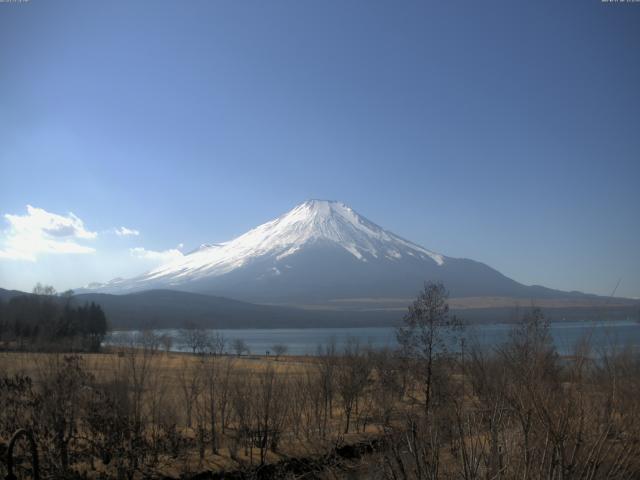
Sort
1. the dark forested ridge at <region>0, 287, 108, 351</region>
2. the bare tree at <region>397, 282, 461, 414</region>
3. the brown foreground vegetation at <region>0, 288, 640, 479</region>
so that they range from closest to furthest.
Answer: the brown foreground vegetation at <region>0, 288, 640, 479</region>
the dark forested ridge at <region>0, 287, 108, 351</region>
the bare tree at <region>397, 282, 461, 414</region>

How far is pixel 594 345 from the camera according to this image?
6.97m

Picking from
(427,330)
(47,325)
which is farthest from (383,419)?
(47,325)

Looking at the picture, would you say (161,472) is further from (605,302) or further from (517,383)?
(605,302)

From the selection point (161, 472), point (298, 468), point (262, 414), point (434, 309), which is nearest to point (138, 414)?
point (161, 472)

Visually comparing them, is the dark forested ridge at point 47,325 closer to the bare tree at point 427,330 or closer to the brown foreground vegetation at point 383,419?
the brown foreground vegetation at point 383,419

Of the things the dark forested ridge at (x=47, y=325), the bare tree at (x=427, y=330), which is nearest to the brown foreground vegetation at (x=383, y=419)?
the bare tree at (x=427, y=330)

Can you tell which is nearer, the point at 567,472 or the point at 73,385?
the point at 567,472

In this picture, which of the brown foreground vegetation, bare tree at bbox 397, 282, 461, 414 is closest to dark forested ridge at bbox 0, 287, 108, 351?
the brown foreground vegetation

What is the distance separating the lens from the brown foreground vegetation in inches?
208

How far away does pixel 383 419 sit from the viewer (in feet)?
55.5

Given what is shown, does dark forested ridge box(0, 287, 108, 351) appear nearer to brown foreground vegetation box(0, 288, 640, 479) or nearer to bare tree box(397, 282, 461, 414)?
brown foreground vegetation box(0, 288, 640, 479)

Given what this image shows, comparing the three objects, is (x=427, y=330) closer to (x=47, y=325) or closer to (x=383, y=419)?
(x=383, y=419)

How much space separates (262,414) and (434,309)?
1101 cm

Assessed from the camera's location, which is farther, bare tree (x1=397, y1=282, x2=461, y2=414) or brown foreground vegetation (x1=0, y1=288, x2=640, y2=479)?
bare tree (x1=397, y1=282, x2=461, y2=414)
